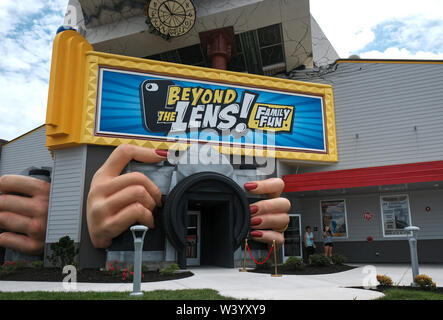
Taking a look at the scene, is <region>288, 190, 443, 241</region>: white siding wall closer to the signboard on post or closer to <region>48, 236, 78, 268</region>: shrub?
the signboard on post

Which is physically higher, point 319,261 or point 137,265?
point 137,265

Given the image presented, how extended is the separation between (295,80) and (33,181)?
13.6 meters

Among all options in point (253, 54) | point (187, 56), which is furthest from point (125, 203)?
point (253, 54)

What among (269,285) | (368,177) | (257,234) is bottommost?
(269,285)

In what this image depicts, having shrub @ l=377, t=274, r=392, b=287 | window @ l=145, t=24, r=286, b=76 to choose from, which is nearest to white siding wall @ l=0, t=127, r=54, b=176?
window @ l=145, t=24, r=286, b=76

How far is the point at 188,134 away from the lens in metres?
16.3

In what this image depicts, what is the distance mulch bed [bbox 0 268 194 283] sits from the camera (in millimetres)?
11180

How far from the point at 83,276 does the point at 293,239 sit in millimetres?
9524

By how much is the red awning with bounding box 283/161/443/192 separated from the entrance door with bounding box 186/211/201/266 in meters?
4.32

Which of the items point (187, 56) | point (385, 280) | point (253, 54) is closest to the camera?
point (385, 280)

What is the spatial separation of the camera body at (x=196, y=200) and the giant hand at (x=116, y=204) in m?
0.60

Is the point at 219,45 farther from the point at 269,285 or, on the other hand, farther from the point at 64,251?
the point at 269,285

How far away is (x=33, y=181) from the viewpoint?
15531mm
